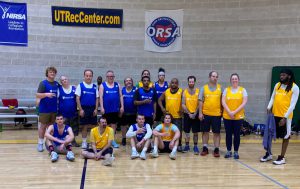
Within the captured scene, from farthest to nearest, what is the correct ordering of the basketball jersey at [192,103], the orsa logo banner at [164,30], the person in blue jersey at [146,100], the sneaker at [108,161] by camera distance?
1. the orsa logo banner at [164,30]
2. the person in blue jersey at [146,100]
3. the basketball jersey at [192,103]
4. the sneaker at [108,161]

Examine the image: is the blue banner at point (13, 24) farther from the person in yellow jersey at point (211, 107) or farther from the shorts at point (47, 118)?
the person in yellow jersey at point (211, 107)

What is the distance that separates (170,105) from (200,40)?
12.0 feet

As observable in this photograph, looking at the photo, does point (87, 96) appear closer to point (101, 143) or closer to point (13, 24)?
A: point (101, 143)

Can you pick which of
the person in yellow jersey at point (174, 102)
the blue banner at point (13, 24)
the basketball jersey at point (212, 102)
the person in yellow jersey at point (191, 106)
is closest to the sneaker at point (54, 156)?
the person in yellow jersey at point (174, 102)

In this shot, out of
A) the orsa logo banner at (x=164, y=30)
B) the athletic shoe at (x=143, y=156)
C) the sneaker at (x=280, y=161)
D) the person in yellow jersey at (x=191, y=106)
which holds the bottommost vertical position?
the sneaker at (x=280, y=161)

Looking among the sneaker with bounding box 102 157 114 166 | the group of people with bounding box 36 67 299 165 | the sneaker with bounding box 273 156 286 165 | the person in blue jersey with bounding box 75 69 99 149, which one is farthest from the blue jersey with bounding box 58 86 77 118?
the sneaker with bounding box 273 156 286 165

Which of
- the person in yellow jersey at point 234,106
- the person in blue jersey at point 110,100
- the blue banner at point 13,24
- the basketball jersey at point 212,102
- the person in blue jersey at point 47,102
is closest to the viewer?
the person in yellow jersey at point 234,106

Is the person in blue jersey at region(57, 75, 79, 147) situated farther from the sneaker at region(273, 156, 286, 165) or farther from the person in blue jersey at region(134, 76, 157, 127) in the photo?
the sneaker at region(273, 156, 286, 165)

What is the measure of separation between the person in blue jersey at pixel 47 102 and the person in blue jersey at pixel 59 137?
0.36 meters

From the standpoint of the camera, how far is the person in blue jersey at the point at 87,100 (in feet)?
18.2

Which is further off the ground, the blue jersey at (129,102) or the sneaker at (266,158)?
the blue jersey at (129,102)

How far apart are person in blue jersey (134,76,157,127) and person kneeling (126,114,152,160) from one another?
30cm

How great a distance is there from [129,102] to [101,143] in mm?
1209

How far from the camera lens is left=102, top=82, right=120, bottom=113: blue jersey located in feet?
18.7
